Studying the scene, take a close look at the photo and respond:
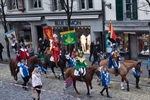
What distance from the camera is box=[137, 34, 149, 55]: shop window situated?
21.8 metres

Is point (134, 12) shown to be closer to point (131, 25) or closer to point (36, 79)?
point (131, 25)

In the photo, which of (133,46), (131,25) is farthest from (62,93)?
(133,46)

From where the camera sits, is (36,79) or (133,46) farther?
(133,46)

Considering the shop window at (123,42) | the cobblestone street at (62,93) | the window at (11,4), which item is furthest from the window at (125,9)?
the window at (11,4)

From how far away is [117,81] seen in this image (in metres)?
16.5

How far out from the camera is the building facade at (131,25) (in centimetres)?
2131

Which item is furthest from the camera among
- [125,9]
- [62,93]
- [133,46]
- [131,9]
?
[133,46]

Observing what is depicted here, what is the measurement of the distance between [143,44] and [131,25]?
5.71 ft

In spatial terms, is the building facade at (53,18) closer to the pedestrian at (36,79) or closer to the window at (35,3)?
the window at (35,3)

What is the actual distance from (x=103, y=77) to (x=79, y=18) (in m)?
11.6

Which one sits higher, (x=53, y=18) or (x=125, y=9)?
(x=125, y=9)

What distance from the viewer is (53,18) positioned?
26.5 meters

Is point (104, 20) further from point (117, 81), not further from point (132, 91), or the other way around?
point (132, 91)

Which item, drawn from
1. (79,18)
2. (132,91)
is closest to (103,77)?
(132,91)
